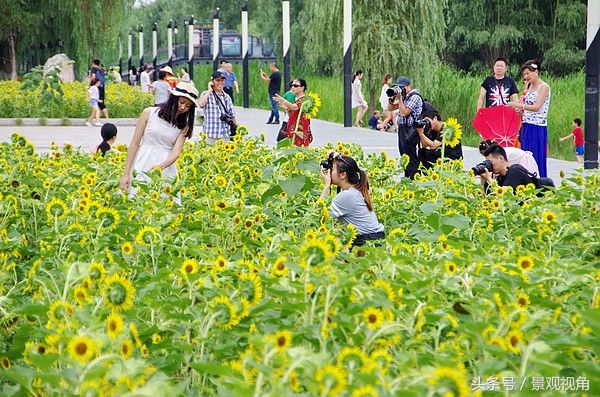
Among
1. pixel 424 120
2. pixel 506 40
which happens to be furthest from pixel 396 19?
pixel 424 120

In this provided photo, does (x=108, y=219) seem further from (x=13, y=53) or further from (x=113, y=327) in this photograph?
(x=13, y=53)

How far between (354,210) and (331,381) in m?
4.65

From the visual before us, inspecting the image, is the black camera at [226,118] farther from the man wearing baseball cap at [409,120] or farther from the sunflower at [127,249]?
the sunflower at [127,249]

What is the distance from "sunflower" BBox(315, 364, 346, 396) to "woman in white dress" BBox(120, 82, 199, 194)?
19.6ft

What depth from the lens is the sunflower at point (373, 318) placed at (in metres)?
3.17

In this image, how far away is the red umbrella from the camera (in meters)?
11.4

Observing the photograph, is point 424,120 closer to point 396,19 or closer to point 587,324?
point 587,324

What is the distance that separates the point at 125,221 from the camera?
580 centimetres

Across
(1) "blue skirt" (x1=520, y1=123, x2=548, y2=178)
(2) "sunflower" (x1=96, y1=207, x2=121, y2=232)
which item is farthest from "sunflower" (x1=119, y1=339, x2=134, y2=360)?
(1) "blue skirt" (x1=520, y1=123, x2=548, y2=178)

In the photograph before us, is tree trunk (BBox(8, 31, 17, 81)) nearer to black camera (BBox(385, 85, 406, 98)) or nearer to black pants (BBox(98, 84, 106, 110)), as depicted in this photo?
black pants (BBox(98, 84, 106, 110))

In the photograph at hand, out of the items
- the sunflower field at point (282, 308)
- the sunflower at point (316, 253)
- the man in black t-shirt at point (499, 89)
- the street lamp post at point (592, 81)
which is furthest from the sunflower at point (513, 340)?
the street lamp post at point (592, 81)

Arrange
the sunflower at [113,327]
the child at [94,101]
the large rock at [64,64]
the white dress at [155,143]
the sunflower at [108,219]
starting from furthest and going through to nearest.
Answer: the large rock at [64,64] → the child at [94,101] → the white dress at [155,143] → the sunflower at [108,219] → the sunflower at [113,327]

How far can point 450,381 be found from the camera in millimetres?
2633

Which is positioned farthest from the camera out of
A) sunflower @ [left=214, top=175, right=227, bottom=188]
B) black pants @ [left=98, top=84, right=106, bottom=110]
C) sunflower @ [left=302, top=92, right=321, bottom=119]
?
black pants @ [left=98, top=84, right=106, bottom=110]
